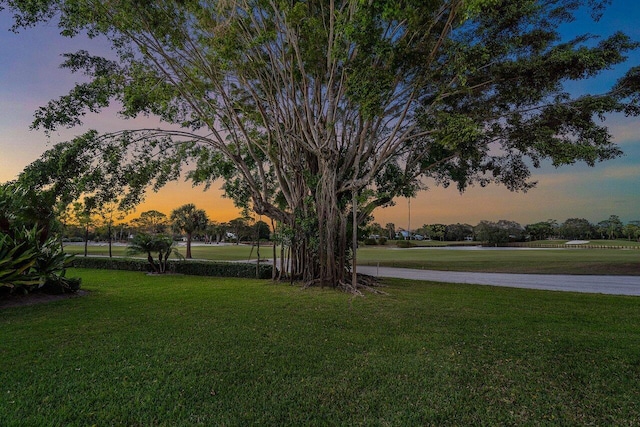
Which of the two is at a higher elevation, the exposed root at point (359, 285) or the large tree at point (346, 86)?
the large tree at point (346, 86)

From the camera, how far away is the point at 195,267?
1514 centimetres

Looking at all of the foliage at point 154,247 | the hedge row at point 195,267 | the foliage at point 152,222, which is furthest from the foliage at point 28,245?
the foliage at point 152,222

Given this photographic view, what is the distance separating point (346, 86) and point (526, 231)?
203 feet

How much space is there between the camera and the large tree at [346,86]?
8.12m

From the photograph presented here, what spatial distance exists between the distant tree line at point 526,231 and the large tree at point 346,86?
35.9 meters

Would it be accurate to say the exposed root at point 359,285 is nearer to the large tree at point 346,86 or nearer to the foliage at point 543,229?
the large tree at point 346,86

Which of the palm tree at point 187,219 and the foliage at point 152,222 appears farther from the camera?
the foliage at point 152,222

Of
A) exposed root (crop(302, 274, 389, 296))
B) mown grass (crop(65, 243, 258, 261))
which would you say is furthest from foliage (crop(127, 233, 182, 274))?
exposed root (crop(302, 274, 389, 296))

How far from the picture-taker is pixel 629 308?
25.9 feet

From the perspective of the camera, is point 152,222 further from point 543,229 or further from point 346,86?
point 543,229

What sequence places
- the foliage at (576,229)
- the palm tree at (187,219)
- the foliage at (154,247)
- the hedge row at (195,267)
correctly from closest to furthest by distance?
1. the hedge row at (195,267)
2. the foliage at (154,247)
3. the palm tree at (187,219)
4. the foliage at (576,229)

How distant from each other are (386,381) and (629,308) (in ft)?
25.3

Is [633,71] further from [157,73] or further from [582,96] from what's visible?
[157,73]

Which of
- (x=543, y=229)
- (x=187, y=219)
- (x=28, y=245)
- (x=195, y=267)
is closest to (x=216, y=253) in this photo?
(x=187, y=219)
